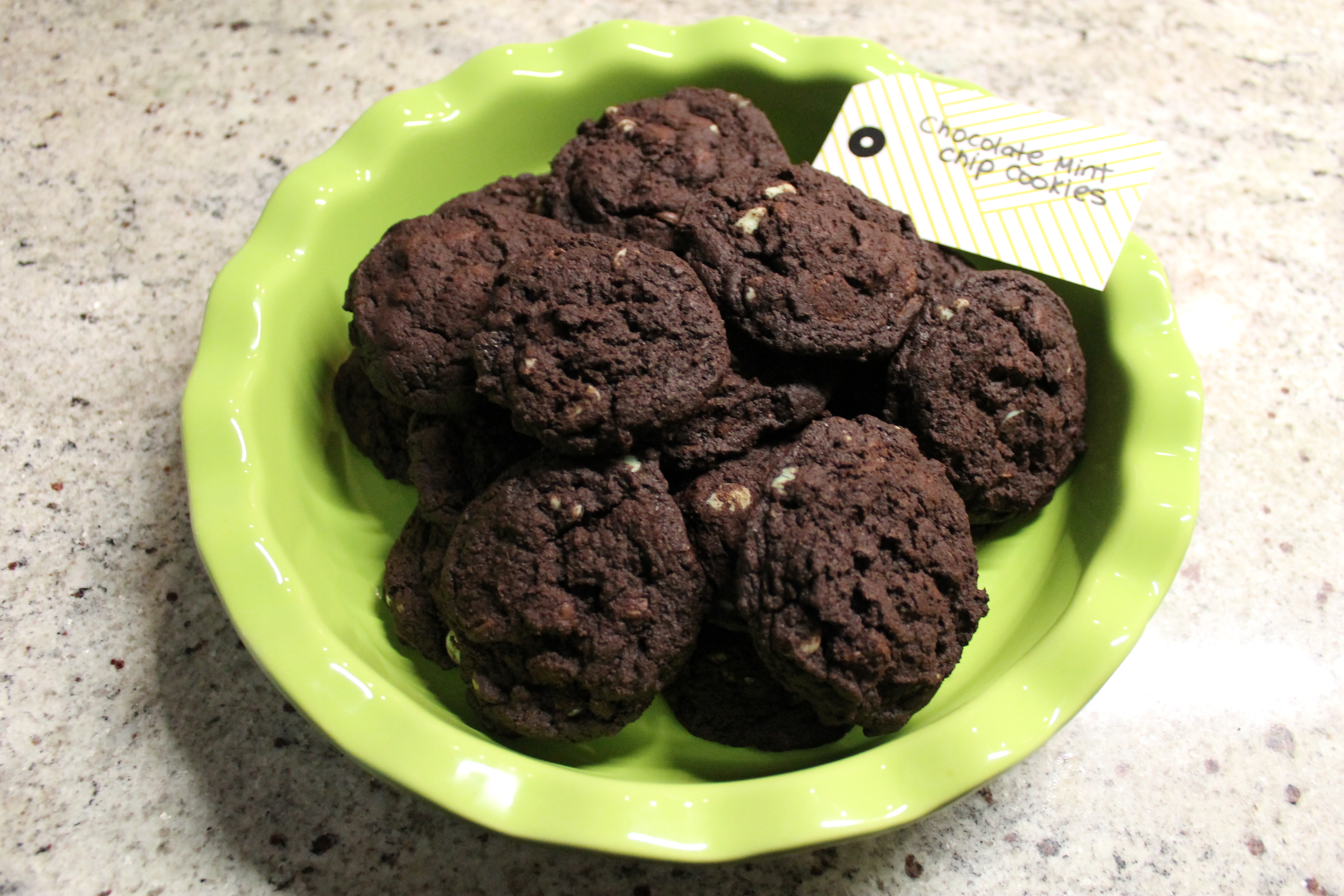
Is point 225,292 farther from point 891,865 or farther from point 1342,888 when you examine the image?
point 1342,888

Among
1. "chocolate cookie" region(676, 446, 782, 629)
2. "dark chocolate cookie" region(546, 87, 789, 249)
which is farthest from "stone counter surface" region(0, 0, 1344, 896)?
"dark chocolate cookie" region(546, 87, 789, 249)

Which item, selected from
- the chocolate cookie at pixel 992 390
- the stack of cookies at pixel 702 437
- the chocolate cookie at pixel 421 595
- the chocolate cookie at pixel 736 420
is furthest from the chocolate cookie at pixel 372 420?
the chocolate cookie at pixel 992 390

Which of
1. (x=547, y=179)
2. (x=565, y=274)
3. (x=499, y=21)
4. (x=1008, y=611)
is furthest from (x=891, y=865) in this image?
(x=499, y=21)

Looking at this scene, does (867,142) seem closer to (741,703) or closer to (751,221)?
(751,221)

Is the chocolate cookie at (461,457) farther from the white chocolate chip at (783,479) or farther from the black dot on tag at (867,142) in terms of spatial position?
the black dot on tag at (867,142)

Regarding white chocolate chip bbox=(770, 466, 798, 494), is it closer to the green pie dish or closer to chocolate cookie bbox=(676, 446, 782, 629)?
chocolate cookie bbox=(676, 446, 782, 629)

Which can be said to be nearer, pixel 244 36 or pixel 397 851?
pixel 397 851
